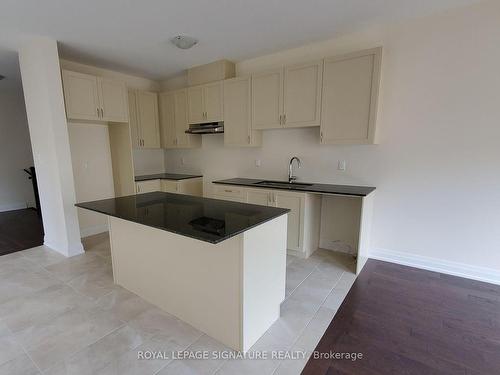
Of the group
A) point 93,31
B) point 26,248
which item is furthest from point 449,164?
point 26,248

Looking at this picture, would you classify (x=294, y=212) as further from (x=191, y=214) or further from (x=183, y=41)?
(x=183, y=41)

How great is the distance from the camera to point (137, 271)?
89.0 inches

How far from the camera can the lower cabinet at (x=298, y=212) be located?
9.82ft

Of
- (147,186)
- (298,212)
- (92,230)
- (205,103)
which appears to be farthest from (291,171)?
(92,230)

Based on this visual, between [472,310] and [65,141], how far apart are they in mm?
4590

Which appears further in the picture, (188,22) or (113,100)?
(113,100)

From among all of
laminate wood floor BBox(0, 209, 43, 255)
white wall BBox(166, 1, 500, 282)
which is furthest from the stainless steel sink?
laminate wood floor BBox(0, 209, 43, 255)

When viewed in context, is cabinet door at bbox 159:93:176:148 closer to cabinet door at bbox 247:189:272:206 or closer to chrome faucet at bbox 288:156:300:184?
cabinet door at bbox 247:189:272:206

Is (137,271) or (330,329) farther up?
(137,271)

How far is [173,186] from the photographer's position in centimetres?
427

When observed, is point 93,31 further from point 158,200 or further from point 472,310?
point 472,310

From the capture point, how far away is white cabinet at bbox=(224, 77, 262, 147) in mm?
3500

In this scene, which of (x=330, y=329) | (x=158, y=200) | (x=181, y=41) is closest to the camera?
(x=330, y=329)

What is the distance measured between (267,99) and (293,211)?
61.1 inches
